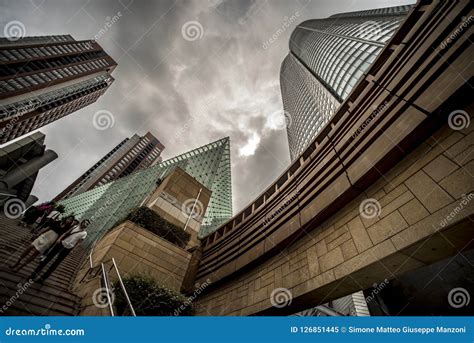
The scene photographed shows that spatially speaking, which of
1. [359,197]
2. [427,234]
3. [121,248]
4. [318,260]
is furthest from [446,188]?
[121,248]

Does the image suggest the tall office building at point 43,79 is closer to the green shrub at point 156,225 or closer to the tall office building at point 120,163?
the tall office building at point 120,163

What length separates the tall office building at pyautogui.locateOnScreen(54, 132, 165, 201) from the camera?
305 feet

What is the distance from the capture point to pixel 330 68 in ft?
123

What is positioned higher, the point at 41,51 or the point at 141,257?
the point at 41,51

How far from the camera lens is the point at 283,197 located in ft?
24.2

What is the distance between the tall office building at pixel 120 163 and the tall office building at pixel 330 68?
83569 millimetres

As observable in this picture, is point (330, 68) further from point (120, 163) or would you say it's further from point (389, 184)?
point (120, 163)

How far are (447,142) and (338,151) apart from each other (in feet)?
6.99

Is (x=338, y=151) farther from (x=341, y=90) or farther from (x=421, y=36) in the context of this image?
(x=341, y=90)

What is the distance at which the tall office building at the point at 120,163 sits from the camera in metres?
92.9

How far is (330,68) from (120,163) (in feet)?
327

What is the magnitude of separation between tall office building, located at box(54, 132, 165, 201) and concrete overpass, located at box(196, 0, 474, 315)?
10262 centimetres

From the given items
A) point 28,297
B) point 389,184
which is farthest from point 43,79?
point 389,184

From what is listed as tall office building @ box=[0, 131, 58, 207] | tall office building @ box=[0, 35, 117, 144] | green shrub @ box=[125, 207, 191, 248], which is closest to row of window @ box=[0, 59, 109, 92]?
tall office building @ box=[0, 35, 117, 144]
